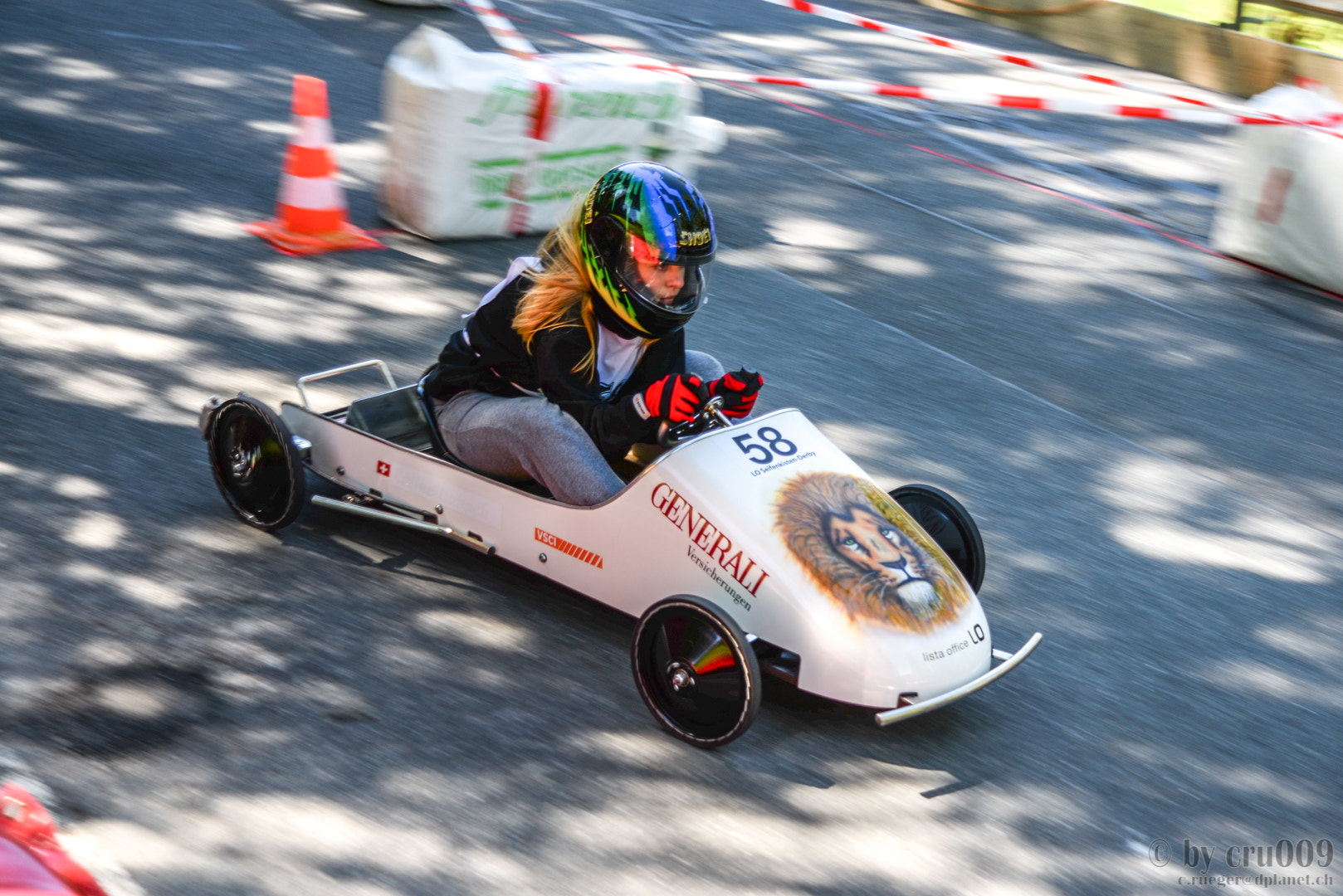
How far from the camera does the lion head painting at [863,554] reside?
3.82 m

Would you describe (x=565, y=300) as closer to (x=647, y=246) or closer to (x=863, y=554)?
(x=647, y=246)

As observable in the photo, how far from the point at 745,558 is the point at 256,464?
1914 millimetres

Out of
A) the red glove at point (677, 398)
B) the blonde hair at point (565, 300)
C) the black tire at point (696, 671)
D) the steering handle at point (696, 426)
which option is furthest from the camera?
the blonde hair at point (565, 300)

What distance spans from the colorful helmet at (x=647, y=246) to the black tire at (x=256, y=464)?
1229 mm

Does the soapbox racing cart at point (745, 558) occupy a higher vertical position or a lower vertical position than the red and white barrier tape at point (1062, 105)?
lower

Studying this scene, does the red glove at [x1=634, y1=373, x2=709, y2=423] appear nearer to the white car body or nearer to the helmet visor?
the white car body

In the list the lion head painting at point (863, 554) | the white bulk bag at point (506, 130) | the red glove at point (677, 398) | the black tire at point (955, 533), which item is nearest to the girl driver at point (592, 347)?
the red glove at point (677, 398)

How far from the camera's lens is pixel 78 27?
1055 cm

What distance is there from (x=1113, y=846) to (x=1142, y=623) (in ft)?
4.66

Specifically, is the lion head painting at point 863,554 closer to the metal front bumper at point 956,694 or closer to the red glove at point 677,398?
the metal front bumper at point 956,694

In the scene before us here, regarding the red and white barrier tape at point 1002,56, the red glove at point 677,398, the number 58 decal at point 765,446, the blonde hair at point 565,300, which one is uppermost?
the red and white barrier tape at point 1002,56


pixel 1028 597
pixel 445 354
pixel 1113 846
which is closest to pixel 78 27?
pixel 445 354

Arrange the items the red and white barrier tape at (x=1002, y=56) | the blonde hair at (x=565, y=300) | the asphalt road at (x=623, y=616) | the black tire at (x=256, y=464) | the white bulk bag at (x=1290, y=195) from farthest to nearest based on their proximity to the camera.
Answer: the red and white barrier tape at (x=1002, y=56) < the white bulk bag at (x=1290, y=195) < the black tire at (x=256, y=464) < the blonde hair at (x=565, y=300) < the asphalt road at (x=623, y=616)

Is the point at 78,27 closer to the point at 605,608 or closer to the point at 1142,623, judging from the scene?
the point at 605,608
